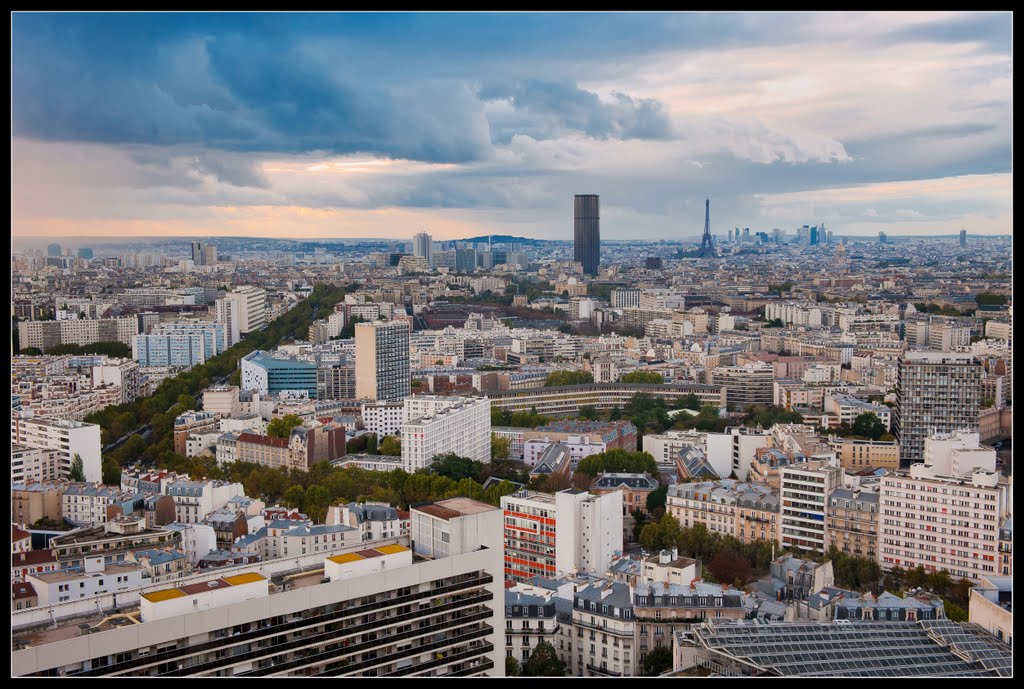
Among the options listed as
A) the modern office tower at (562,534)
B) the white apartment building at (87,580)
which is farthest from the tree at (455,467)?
the white apartment building at (87,580)

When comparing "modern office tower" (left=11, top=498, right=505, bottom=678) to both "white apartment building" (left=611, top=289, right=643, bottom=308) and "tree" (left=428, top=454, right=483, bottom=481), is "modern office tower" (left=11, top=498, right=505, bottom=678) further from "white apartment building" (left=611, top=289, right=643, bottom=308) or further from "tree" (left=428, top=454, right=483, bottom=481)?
"white apartment building" (left=611, top=289, right=643, bottom=308)

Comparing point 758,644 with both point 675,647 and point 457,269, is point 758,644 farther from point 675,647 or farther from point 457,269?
point 457,269

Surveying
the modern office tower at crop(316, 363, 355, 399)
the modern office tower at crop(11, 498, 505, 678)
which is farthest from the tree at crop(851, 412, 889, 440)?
the modern office tower at crop(11, 498, 505, 678)

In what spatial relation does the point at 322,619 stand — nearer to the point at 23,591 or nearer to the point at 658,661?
the point at 23,591

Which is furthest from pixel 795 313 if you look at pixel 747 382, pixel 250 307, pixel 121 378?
pixel 121 378
